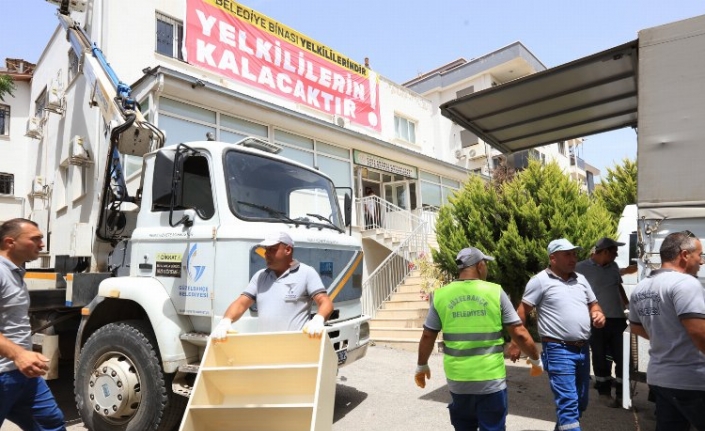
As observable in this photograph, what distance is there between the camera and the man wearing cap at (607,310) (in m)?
4.91

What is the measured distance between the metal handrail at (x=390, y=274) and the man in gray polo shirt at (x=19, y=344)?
778 centimetres

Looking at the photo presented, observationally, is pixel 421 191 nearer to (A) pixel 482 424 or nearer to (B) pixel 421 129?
(B) pixel 421 129

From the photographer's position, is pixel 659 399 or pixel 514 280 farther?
pixel 514 280

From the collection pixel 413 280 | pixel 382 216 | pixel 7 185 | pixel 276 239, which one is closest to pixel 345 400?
pixel 276 239

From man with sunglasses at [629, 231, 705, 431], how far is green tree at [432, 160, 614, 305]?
203 inches

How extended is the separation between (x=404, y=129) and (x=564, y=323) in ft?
51.7

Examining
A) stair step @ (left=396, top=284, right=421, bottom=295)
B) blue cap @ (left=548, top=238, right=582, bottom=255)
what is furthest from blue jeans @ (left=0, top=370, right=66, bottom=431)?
stair step @ (left=396, top=284, right=421, bottom=295)

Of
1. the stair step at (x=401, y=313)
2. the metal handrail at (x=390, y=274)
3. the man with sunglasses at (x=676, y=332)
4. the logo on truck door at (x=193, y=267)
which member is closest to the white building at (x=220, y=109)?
the metal handrail at (x=390, y=274)

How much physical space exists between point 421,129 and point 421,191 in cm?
446

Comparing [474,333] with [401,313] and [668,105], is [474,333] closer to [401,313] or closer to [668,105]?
[668,105]

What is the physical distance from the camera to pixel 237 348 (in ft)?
9.85

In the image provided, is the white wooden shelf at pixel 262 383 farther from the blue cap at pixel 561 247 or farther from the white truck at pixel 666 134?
the white truck at pixel 666 134

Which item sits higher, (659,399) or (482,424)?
(659,399)

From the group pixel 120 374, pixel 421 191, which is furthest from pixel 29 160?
pixel 120 374
